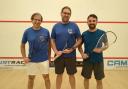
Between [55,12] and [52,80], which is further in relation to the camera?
[55,12]

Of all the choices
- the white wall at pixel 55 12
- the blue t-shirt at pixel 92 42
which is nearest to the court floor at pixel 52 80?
the white wall at pixel 55 12

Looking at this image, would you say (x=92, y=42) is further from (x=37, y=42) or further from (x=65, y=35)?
(x=37, y=42)

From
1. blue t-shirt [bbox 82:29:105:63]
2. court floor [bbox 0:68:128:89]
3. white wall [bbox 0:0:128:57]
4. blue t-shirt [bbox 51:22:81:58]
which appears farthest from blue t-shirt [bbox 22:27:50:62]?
white wall [bbox 0:0:128:57]

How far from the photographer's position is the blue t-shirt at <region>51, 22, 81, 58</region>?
10.7 ft

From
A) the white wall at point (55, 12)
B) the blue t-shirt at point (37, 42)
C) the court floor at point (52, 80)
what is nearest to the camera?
the blue t-shirt at point (37, 42)

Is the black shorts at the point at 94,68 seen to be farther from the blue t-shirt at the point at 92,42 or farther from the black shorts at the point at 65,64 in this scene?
the black shorts at the point at 65,64

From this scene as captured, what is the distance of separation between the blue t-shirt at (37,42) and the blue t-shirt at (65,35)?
0.13 metres

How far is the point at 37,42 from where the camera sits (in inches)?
126

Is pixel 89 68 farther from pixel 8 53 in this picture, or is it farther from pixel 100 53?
pixel 8 53

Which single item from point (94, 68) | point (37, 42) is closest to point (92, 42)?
point (94, 68)

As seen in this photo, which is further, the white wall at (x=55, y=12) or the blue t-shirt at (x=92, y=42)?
the white wall at (x=55, y=12)

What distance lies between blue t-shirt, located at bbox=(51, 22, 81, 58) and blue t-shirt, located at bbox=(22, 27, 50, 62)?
0.13 m

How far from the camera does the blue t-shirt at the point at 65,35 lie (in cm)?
327

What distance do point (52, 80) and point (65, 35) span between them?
139 centimetres
